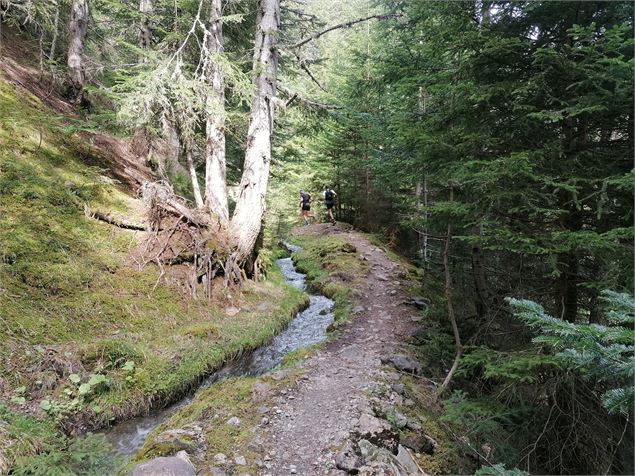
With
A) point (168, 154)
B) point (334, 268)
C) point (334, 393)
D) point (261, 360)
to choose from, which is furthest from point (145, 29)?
point (334, 393)

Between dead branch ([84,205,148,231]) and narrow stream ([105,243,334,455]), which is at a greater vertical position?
dead branch ([84,205,148,231])

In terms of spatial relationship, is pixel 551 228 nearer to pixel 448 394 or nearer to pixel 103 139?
pixel 448 394

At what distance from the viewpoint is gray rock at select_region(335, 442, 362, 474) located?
3996 mm

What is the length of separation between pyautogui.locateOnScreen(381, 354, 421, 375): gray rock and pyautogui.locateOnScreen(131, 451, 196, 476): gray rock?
12.6ft

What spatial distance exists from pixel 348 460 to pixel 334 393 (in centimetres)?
150

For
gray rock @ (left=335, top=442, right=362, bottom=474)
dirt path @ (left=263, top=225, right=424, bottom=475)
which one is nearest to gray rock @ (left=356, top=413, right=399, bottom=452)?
dirt path @ (left=263, top=225, right=424, bottom=475)

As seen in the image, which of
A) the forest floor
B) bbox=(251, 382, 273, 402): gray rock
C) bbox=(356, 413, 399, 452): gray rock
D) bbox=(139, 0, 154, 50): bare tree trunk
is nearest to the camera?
the forest floor

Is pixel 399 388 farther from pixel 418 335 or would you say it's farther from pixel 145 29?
pixel 145 29

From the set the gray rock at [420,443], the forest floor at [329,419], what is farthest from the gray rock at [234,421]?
the gray rock at [420,443]

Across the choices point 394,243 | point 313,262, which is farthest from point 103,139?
point 394,243

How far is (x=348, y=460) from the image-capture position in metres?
4.08

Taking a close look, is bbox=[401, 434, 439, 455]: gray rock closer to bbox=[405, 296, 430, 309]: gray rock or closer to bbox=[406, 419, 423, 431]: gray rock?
bbox=[406, 419, 423, 431]: gray rock

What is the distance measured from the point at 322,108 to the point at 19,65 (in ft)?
26.9

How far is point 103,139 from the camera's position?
10359mm
